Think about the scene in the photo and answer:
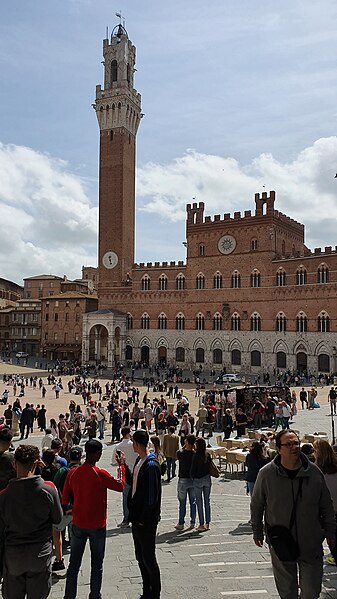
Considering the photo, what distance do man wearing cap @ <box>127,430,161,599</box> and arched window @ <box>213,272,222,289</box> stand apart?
4822cm

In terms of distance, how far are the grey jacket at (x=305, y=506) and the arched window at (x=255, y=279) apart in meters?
46.7

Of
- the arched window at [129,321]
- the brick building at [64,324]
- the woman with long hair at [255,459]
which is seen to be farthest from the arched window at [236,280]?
the woman with long hair at [255,459]

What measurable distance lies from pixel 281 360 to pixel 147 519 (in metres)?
44.6

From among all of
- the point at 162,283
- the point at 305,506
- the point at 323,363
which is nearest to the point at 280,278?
the point at 323,363

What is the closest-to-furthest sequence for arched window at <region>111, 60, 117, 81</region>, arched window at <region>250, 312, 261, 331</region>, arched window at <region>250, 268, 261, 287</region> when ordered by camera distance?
arched window at <region>250, 312, 261, 331</region> → arched window at <region>250, 268, 261, 287</region> → arched window at <region>111, 60, 117, 81</region>

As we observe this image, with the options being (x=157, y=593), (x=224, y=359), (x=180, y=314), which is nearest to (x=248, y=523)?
(x=157, y=593)

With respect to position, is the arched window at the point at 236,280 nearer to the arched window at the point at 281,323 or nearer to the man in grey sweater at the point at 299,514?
the arched window at the point at 281,323

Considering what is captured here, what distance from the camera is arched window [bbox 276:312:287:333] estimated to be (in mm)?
48025

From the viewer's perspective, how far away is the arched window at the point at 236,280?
5148 centimetres

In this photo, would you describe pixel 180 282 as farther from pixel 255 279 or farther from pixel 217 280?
pixel 255 279

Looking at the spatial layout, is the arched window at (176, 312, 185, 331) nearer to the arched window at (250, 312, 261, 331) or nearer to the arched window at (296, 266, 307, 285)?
the arched window at (250, 312, 261, 331)

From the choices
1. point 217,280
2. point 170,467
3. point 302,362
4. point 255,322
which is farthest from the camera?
point 217,280

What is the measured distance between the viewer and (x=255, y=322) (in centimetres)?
5009

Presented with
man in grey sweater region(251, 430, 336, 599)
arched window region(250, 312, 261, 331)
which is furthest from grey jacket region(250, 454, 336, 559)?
arched window region(250, 312, 261, 331)
